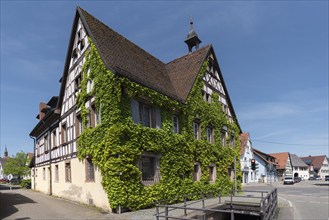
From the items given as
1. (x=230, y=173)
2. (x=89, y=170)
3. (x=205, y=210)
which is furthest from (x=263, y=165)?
(x=205, y=210)

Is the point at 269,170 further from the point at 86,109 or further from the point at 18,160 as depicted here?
the point at 86,109

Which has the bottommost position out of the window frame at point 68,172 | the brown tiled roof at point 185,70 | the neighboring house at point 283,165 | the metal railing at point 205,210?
the neighboring house at point 283,165

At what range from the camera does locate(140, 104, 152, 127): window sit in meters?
16.7

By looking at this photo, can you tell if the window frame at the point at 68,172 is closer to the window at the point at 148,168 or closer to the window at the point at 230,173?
the window at the point at 148,168

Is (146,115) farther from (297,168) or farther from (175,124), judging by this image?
(297,168)

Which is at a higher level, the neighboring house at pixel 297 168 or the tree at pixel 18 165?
the tree at pixel 18 165

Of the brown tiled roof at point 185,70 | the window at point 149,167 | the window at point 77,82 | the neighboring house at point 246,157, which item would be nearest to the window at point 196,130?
the brown tiled roof at point 185,70

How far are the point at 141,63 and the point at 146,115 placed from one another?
436cm

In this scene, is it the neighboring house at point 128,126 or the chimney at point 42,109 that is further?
the chimney at point 42,109

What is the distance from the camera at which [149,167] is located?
16.5 metres

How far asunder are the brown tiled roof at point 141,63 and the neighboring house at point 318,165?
4136 inches

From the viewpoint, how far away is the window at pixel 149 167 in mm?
15981

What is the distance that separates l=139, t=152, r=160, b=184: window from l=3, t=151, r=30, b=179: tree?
51.8 metres

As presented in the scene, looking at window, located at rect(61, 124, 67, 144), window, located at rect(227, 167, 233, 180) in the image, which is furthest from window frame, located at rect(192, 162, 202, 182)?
window, located at rect(61, 124, 67, 144)
